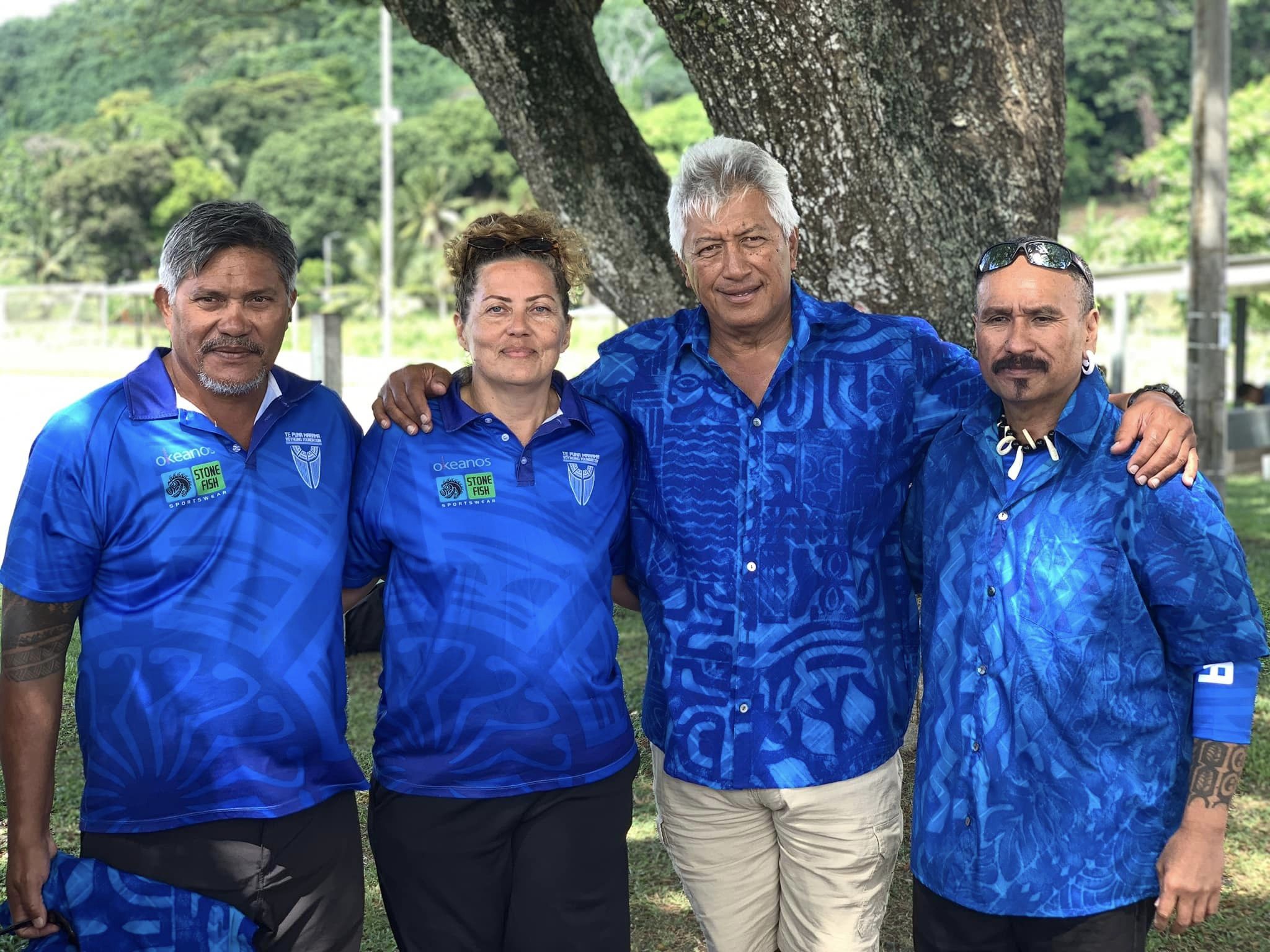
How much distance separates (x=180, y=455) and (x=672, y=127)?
184 ft

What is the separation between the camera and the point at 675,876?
4.64 metres

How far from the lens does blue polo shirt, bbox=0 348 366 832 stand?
2693 millimetres

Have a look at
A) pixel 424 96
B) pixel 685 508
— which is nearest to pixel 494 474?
pixel 685 508

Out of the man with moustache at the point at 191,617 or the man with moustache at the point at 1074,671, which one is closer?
the man with moustache at the point at 1074,671

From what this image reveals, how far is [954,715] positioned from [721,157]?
1.33 metres

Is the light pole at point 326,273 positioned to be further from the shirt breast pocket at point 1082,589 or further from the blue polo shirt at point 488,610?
the shirt breast pocket at point 1082,589

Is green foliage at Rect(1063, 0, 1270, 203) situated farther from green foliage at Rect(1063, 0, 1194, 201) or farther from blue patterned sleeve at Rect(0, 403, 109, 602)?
blue patterned sleeve at Rect(0, 403, 109, 602)

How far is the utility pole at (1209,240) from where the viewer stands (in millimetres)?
10562

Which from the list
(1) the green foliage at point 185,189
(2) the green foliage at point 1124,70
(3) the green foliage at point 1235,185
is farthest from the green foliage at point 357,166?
(3) the green foliage at point 1235,185

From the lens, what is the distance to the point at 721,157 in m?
3.11

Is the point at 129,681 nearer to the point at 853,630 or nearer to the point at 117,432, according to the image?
the point at 117,432

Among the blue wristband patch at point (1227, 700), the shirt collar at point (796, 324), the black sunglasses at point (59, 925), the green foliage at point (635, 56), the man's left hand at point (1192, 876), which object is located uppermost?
the green foliage at point (635, 56)

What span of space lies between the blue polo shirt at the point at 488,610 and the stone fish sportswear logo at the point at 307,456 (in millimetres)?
118

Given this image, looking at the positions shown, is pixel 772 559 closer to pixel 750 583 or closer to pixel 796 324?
pixel 750 583
